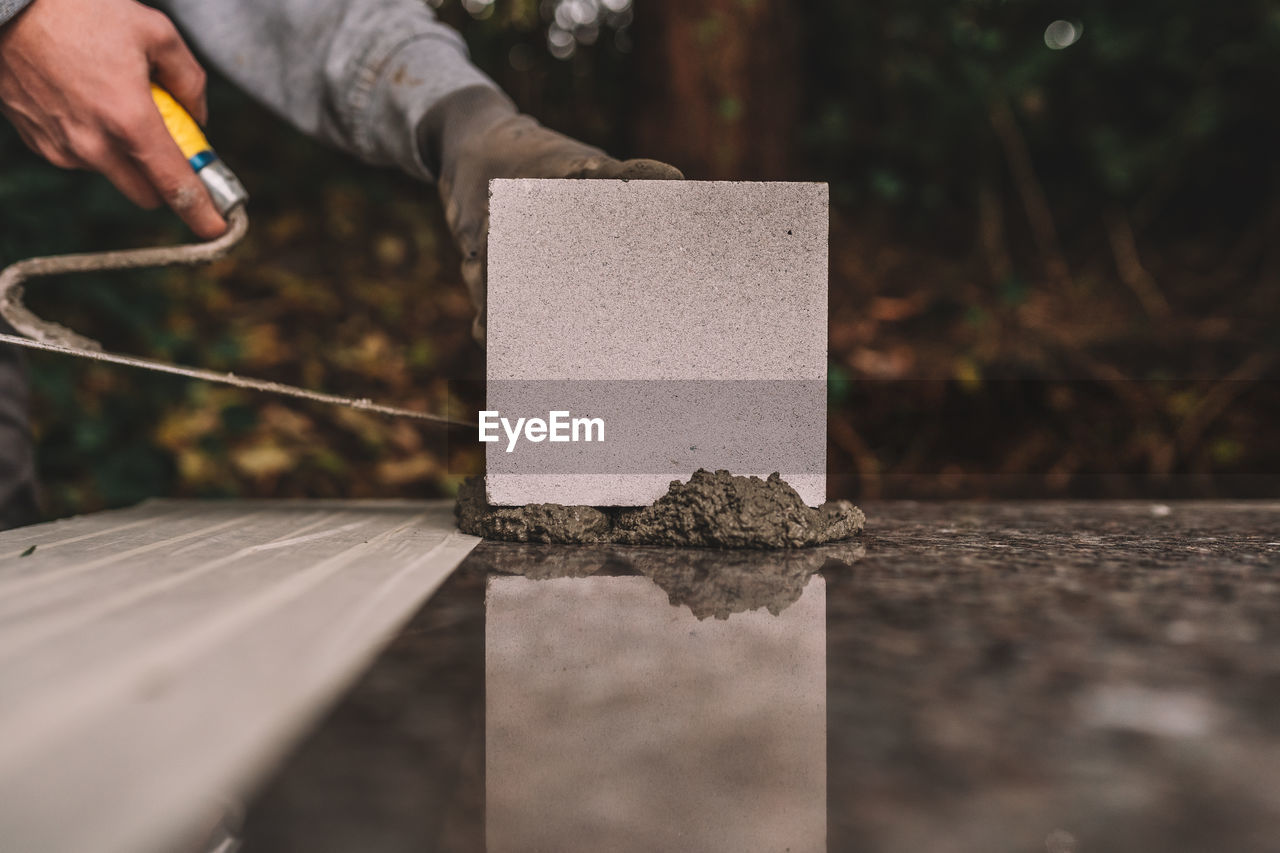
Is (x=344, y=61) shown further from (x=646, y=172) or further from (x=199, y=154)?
(x=646, y=172)

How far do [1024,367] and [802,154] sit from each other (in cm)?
120

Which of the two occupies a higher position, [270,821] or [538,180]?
[538,180]

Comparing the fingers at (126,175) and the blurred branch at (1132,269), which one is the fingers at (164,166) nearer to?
the fingers at (126,175)

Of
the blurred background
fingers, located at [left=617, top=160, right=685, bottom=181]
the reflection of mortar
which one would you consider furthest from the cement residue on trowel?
the blurred background

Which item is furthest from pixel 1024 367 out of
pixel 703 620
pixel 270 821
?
pixel 270 821

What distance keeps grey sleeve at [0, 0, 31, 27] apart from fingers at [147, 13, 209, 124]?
143 millimetres

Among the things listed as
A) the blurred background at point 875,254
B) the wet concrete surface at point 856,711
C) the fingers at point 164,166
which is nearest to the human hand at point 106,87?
the fingers at point 164,166

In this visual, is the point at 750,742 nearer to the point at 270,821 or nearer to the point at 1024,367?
the point at 270,821

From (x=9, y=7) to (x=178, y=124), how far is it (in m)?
0.22

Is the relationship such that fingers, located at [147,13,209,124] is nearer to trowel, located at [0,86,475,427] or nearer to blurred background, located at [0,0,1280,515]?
trowel, located at [0,86,475,427]

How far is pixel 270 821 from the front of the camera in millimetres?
389

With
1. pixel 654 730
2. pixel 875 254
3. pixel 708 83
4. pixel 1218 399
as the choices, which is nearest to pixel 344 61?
pixel 654 730

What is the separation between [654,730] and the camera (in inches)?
19.2

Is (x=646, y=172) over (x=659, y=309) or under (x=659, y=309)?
over
